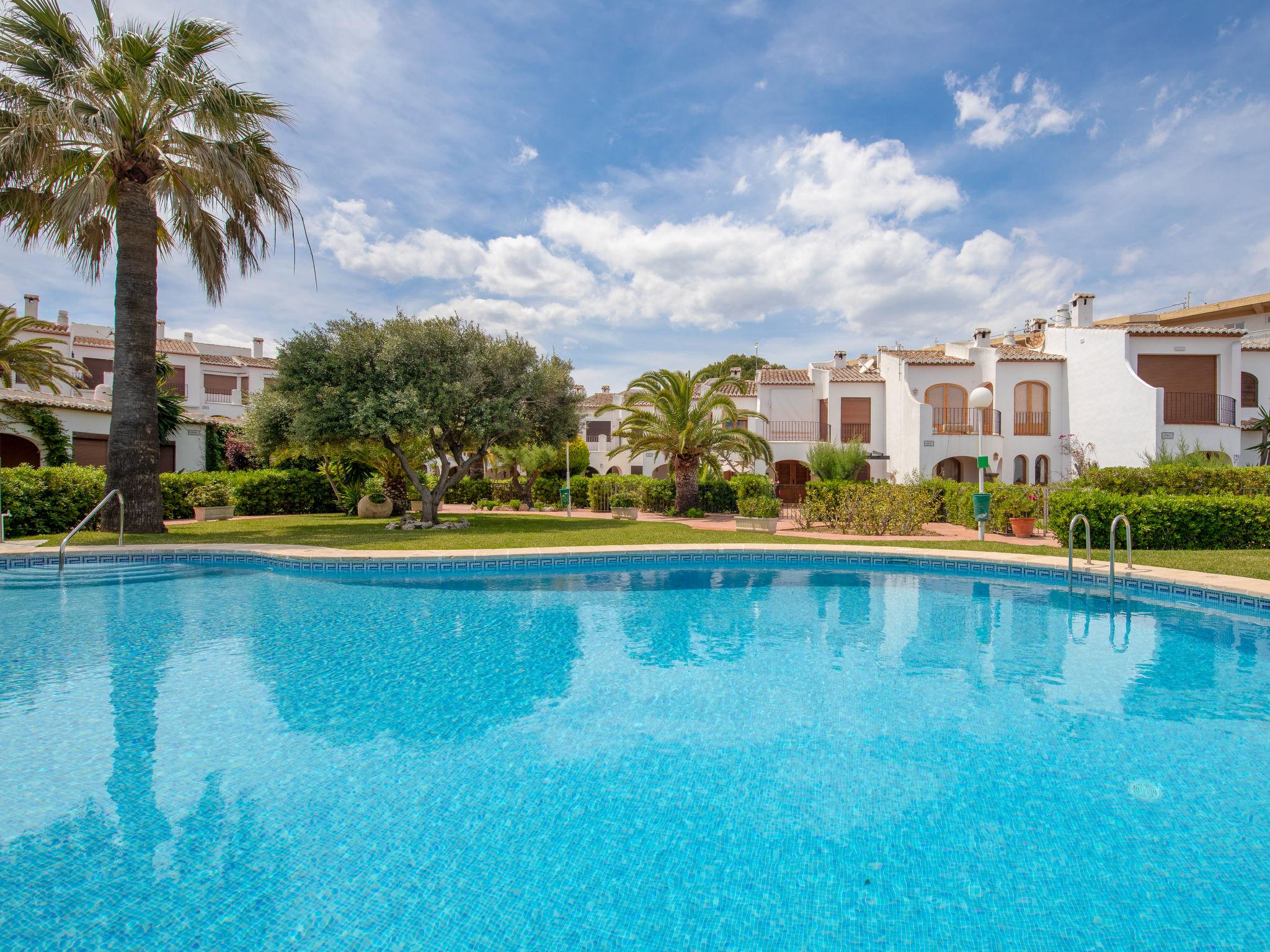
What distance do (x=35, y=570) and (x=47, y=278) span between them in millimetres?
10616

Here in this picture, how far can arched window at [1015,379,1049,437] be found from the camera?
2489 centimetres

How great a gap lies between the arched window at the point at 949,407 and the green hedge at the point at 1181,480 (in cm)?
1140

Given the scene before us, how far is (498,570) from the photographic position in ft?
37.7

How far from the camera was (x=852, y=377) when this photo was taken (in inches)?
1073

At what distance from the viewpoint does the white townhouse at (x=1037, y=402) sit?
23.2 metres

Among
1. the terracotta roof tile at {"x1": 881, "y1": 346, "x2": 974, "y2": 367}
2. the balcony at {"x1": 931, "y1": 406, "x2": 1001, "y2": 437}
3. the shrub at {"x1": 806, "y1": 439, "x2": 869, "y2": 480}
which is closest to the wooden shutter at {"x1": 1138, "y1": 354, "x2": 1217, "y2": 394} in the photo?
the balcony at {"x1": 931, "y1": 406, "x2": 1001, "y2": 437}

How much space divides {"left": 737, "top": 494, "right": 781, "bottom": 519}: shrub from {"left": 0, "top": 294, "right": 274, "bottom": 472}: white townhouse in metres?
15.1

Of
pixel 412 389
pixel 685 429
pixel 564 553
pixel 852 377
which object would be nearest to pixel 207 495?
pixel 412 389

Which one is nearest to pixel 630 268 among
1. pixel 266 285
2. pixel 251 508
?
pixel 266 285

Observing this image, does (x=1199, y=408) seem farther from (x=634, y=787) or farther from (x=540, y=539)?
(x=634, y=787)

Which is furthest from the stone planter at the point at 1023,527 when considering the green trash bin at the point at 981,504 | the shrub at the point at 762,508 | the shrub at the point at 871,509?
the shrub at the point at 762,508

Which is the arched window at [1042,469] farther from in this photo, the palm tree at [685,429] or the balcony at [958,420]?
the palm tree at [685,429]

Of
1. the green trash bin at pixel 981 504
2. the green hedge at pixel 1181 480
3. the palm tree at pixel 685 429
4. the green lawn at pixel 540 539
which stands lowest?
the green lawn at pixel 540 539

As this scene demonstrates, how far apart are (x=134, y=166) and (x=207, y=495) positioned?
9.65 metres
